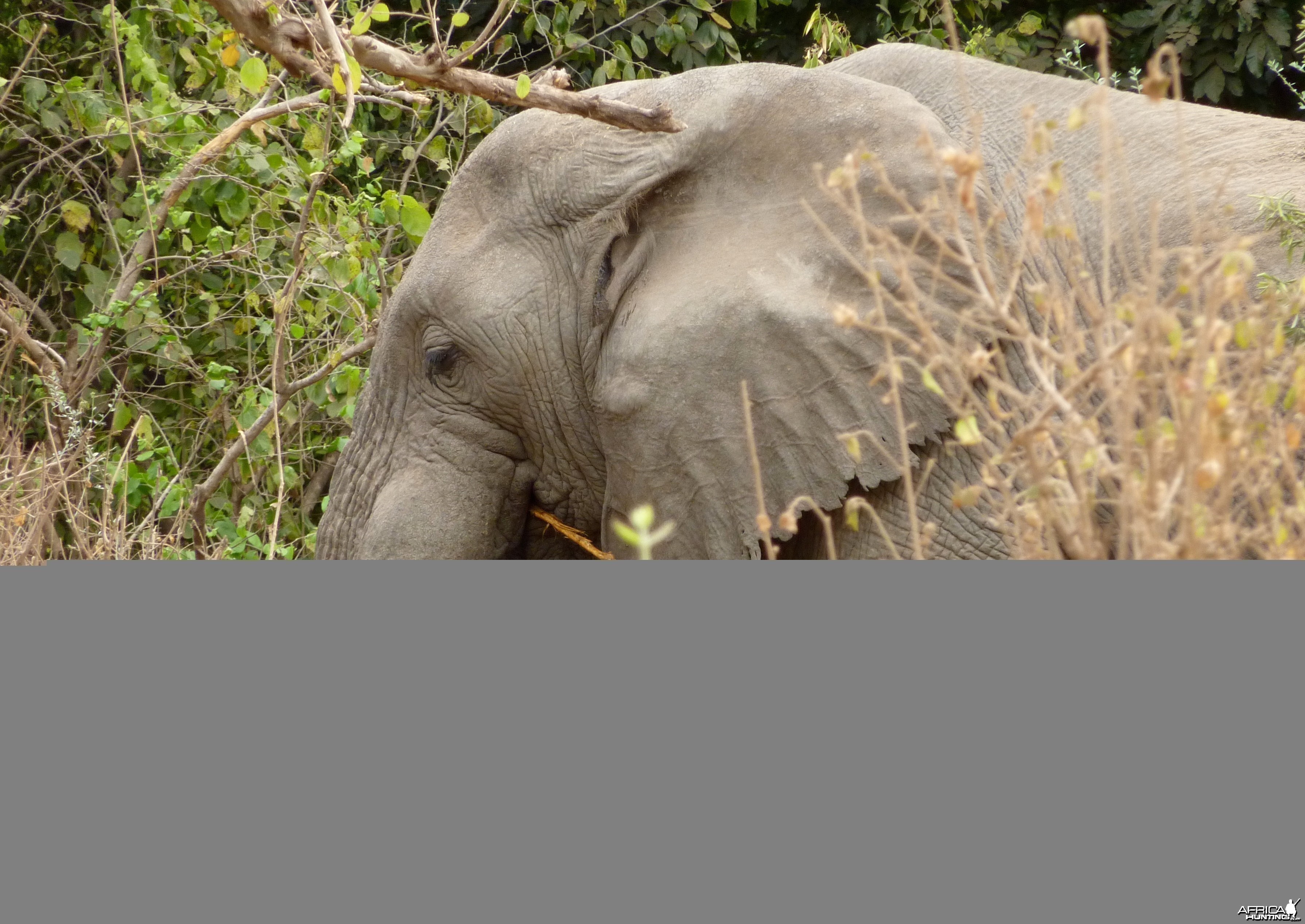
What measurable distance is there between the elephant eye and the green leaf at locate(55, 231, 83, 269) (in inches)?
93.0

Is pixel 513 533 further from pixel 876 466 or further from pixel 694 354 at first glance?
pixel 876 466

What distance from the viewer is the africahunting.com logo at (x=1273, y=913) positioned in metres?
1.43

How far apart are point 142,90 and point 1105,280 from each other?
4.32 meters

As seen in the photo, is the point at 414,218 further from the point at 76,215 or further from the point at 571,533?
the point at 76,215

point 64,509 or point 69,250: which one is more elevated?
point 69,250

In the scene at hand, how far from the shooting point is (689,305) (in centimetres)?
305

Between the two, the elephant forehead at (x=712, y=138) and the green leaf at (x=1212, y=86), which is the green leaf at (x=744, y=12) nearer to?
the green leaf at (x=1212, y=86)

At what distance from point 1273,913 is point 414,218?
3288mm

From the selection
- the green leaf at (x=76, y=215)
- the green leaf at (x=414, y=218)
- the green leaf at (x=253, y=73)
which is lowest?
the green leaf at (x=76, y=215)

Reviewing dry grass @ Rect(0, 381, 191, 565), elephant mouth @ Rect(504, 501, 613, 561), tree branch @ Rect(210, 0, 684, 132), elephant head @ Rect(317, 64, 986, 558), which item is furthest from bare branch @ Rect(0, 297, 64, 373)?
tree branch @ Rect(210, 0, 684, 132)

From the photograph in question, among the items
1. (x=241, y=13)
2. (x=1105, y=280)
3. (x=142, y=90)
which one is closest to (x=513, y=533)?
(x=241, y=13)

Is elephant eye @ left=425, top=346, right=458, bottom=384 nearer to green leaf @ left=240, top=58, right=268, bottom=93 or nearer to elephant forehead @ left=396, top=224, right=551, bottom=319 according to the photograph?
elephant forehead @ left=396, top=224, right=551, bottom=319

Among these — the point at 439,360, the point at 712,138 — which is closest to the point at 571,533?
the point at 439,360

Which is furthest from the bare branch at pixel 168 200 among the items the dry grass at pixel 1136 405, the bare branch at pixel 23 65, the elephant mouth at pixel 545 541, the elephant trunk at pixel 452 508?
the dry grass at pixel 1136 405
